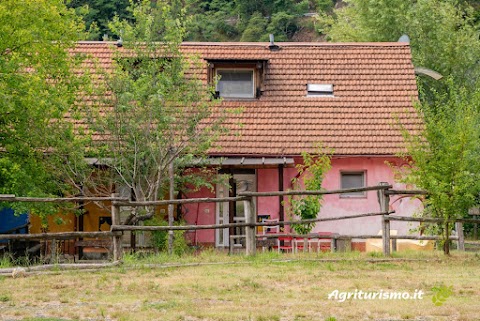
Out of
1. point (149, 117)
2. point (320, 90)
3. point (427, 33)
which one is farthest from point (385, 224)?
point (427, 33)

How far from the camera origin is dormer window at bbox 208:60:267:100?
2794 centimetres

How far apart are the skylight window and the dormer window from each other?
1.39 meters

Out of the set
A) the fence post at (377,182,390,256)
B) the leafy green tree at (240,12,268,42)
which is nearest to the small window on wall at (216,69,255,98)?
the fence post at (377,182,390,256)

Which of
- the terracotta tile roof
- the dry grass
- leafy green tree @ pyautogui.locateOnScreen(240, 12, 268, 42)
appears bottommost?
the dry grass

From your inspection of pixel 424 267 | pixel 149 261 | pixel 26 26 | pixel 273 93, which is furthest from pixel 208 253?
pixel 273 93

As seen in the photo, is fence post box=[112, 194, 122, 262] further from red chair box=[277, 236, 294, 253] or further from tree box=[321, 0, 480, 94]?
tree box=[321, 0, 480, 94]

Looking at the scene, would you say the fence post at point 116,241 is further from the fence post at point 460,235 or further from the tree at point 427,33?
the tree at point 427,33

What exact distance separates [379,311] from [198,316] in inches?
91.7

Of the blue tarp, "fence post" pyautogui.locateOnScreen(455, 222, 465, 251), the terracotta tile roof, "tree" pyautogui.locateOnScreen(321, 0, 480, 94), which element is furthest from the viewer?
"tree" pyautogui.locateOnScreen(321, 0, 480, 94)

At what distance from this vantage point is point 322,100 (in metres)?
27.8

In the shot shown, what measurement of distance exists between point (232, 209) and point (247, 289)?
11879 millimetres

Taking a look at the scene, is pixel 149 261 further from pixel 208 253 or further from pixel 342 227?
pixel 342 227

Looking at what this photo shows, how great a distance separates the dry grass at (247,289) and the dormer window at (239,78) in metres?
9.77

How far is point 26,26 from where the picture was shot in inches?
858
